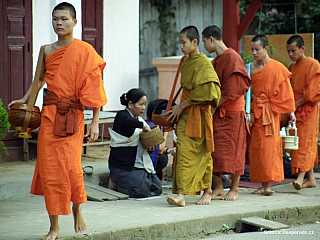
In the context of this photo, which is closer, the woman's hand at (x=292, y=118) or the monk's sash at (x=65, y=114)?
the monk's sash at (x=65, y=114)

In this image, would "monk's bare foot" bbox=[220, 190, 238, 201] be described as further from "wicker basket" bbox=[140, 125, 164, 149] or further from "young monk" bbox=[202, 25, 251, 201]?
"wicker basket" bbox=[140, 125, 164, 149]

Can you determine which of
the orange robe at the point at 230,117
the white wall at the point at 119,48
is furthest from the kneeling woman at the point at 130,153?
the white wall at the point at 119,48

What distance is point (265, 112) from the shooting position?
7352 mm

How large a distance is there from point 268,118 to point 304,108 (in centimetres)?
93

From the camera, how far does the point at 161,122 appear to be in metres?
6.58

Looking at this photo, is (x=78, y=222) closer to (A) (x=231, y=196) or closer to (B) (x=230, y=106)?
(A) (x=231, y=196)

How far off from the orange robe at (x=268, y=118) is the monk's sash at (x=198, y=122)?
1.08 m

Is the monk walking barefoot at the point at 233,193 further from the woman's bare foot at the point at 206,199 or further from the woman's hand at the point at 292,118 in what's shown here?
the woman's hand at the point at 292,118

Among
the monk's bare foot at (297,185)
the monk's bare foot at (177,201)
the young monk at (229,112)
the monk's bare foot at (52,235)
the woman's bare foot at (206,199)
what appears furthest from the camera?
the monk's bare foot at (297,185)

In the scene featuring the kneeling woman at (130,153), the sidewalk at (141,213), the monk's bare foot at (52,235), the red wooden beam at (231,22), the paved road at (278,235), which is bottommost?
the paved road at (278,235)

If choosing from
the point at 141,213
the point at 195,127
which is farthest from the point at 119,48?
the point at 141,213

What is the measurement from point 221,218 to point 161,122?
48.9 inches

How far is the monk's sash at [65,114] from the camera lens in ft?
16.1

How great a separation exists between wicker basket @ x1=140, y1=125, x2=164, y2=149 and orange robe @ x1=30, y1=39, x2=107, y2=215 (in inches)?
80.3
